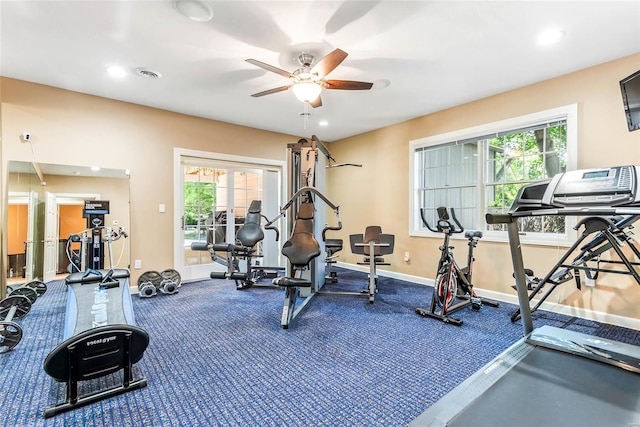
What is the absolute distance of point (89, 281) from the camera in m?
2.76

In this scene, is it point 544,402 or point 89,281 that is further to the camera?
point 89,281

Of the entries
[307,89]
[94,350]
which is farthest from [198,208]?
[94,350]

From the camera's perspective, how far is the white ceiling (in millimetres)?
2359

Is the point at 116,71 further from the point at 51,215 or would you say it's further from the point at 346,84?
the point at 346,84

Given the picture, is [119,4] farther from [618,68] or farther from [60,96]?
[618,68]

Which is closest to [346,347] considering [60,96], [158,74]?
[158,74]

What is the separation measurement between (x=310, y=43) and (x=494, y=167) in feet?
9.95

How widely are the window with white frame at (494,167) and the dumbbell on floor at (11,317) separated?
4.83 meters

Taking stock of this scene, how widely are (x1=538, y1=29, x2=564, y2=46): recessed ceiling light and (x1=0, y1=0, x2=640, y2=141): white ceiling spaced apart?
6 centimetres

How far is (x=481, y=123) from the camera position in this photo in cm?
421

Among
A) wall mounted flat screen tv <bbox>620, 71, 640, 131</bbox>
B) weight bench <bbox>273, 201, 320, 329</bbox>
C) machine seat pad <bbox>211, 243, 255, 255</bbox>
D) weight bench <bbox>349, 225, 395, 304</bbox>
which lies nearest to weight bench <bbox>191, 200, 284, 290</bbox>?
machine seat pad <bbox>211, 243, 255, 255</bbox>

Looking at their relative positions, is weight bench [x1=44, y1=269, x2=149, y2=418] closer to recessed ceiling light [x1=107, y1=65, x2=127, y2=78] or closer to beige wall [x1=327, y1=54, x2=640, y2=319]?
recessed ceiling light [x1=107, y1=65, x2=127, y2=78]

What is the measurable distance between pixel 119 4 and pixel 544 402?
3830 millimetres

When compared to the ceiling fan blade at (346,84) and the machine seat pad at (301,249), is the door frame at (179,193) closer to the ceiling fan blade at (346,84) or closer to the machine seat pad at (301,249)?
the machine seat pad at (301,249)
